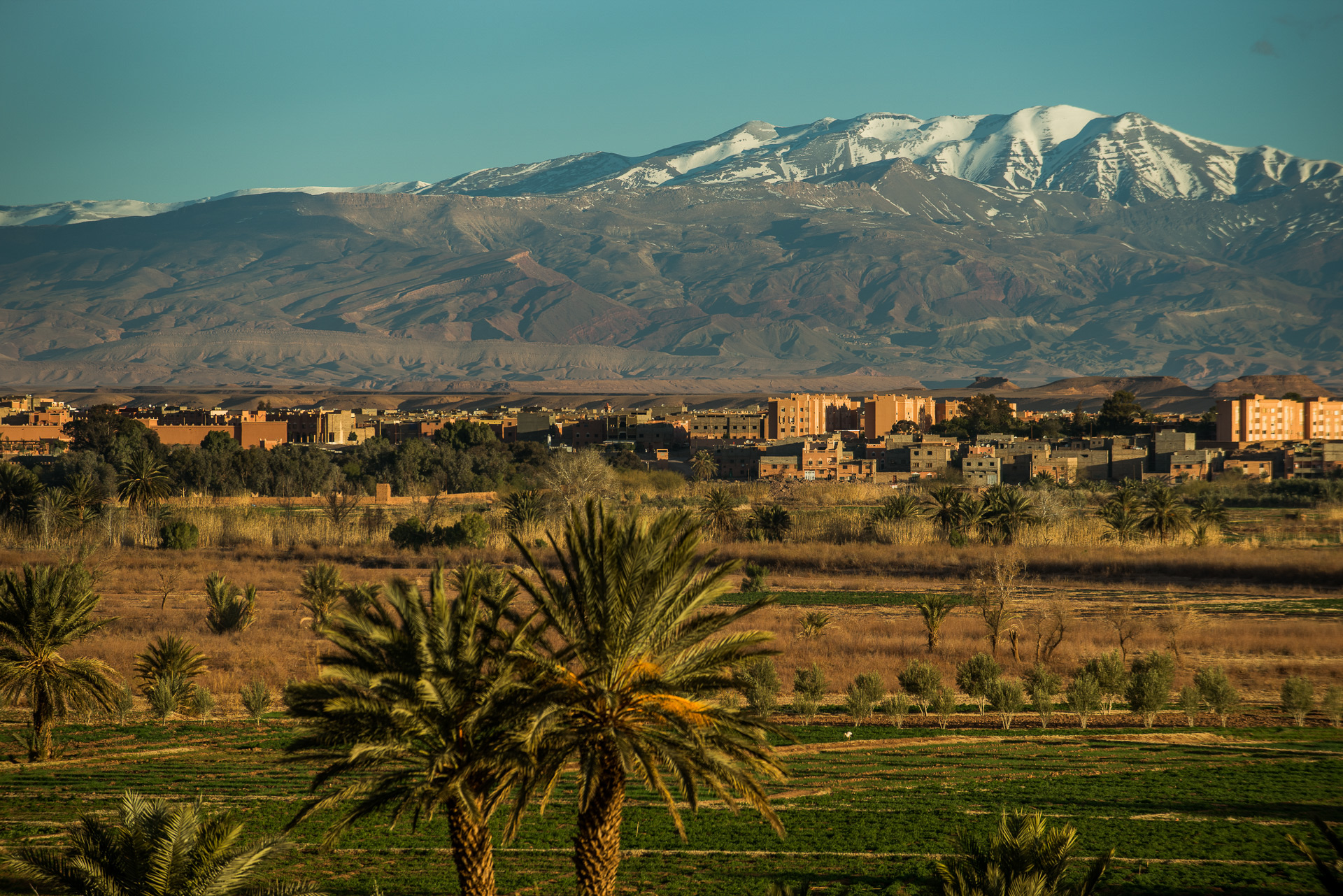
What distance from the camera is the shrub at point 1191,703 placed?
28.9m

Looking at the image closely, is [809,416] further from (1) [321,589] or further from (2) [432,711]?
(2) [432,711]

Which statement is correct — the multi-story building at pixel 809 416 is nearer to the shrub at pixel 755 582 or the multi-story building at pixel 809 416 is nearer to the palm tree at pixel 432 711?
the shrub at pixel 755 582

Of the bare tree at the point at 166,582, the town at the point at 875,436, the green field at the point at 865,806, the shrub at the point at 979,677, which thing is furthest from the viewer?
the town at the point at 875,436

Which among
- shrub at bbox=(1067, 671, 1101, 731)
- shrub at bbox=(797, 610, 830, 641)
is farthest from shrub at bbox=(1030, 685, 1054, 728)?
shrub at bbox=(797, 610, 830, 641)

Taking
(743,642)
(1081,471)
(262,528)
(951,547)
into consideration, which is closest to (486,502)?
(262,528)

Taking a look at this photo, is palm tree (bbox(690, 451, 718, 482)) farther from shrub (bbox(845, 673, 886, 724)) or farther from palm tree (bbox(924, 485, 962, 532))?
shrub (bbox(845, 673, 886, 724))

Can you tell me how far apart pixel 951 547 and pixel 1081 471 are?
158 feet

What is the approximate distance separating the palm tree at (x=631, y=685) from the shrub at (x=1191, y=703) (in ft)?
60.4

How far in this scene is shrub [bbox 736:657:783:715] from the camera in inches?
1096

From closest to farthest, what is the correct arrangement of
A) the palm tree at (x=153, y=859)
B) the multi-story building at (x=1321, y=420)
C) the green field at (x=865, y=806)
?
the palm tree at (x=153, y=859), the green field at (x=865, y=806), the multi-story building at (x=1321, y=420)

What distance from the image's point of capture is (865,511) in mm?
80562

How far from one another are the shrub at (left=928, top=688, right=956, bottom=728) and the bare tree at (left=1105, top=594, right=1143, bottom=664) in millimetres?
7614

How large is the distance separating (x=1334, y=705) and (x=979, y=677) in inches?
310

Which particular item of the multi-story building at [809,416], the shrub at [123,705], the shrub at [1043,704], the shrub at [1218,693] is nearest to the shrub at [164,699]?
the shrub at [123,705]
